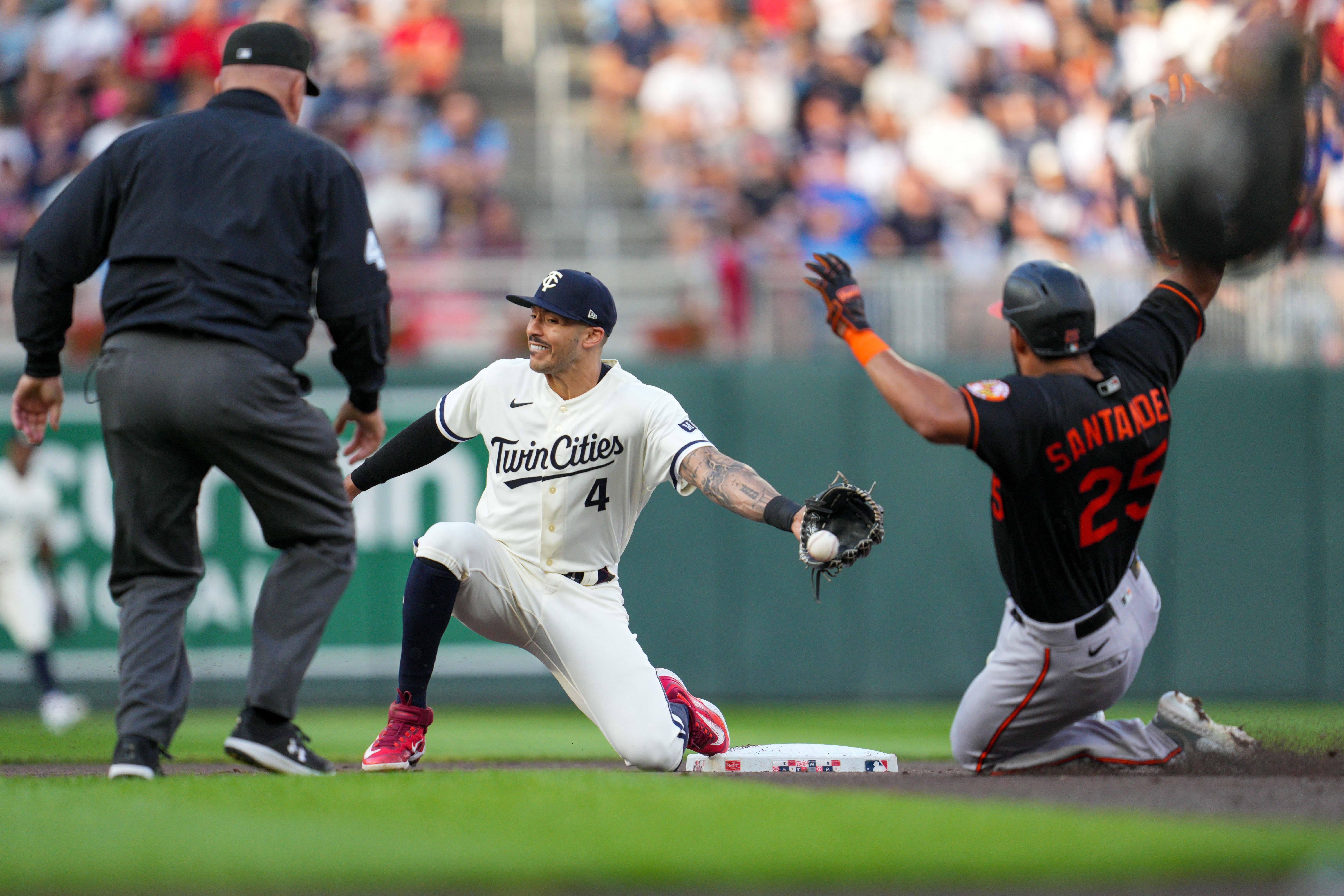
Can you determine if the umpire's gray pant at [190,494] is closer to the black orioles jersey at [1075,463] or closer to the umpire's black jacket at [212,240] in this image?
the umpire's black jacket at [212,240]

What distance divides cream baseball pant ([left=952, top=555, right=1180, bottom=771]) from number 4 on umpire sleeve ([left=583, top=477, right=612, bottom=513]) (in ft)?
4.98

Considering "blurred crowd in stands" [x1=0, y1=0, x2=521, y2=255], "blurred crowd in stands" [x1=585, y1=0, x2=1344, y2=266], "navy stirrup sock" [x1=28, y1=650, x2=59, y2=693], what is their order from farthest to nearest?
"blurred crowd in stands" [x1=0, y1=0, x2=521, y2=255] → "blurred crowd in stands" [x1=585, y1=0, x2=1344, y2=266] → "navy stirrup sock" [x1=28, y1=650, x2=59, y2=693]

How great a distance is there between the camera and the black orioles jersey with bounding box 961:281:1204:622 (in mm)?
4516

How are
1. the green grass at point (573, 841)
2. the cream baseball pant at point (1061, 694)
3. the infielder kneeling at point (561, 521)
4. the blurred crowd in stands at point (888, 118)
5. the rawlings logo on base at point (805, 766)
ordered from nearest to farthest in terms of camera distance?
the green grass at point (573, 841) → the cream baseball pant at point (1061, 694) → the infielder kneeling at point (561, 521) → the rawlings logo on base at point (805, 766) → the blurred crowd in stands at point (888, 118)

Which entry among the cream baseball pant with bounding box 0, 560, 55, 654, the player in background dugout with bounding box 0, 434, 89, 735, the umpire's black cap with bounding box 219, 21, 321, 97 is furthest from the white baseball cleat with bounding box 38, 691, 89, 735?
the umpire's black cap with bounding box 219, 21, 321, 97

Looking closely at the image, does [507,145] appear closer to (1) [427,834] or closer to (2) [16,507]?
(2) [16,507]

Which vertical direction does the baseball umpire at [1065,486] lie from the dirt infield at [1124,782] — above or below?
above

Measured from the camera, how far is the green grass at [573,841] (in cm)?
259

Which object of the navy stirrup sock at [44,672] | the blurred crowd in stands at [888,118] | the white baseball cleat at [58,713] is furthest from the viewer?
the blurred crowd in stands at [888,118]

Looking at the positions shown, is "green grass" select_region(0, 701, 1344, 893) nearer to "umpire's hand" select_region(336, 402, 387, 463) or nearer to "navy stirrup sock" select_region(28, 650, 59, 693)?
"umpire's hand" select_region(336, 402, 387, 463)

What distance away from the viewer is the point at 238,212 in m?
4.06

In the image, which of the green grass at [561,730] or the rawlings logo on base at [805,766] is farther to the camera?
the green grass at [561,730]

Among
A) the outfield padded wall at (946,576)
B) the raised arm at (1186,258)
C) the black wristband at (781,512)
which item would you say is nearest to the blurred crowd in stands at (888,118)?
the outfield padded wall at (946,576)

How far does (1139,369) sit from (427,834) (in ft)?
9.97
